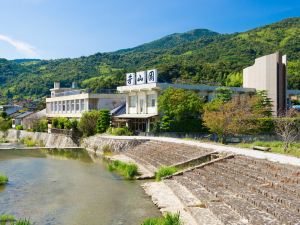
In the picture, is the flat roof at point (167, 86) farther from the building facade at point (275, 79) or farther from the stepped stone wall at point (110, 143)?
the stepped stone wall at point (110, 143)

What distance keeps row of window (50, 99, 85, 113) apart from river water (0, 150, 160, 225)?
30.3 metres

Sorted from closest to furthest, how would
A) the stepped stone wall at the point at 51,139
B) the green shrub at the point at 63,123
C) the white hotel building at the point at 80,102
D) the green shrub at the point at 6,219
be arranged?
the green shrub at the point at 6,219 < the stepped stone wall at the point at 51,139 < the green shrub at the point at 63,123 < the white hotel building at the point at 80,102

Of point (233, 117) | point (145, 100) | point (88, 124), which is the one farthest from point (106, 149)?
point (233, 117)

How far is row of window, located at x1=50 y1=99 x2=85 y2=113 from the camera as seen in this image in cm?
6014

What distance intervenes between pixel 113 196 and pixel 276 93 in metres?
36.2

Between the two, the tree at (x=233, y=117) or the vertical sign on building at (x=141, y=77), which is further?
the vertical sign on building at (x=141, y=77)

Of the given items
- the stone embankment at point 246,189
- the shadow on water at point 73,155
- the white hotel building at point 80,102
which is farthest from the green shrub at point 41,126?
the stone embankment at point 246,189

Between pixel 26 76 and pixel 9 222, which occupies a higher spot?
pixel 26 76

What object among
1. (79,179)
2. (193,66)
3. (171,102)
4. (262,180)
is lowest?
(79,179)

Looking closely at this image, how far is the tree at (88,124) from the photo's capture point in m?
49.3

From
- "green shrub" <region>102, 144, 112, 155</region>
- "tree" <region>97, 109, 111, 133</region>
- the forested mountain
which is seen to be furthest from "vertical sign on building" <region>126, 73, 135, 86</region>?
the forested mountain

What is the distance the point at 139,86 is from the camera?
48.4m

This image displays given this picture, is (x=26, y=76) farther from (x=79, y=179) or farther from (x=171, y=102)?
(x=79, y=179)

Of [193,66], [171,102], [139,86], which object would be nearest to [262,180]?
[171,102]
